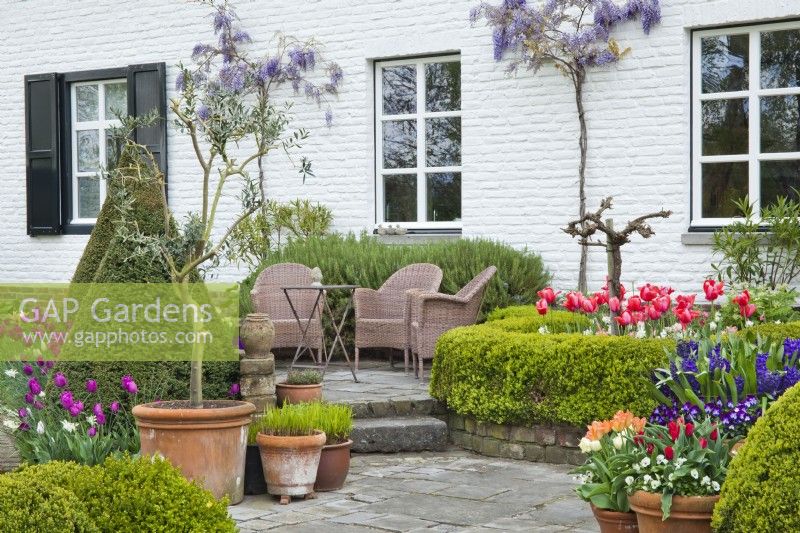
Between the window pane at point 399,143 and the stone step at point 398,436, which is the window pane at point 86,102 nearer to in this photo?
the window pane at point 399,143

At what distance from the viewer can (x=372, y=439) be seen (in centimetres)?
698

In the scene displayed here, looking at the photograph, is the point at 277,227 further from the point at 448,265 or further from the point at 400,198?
the point at 448,265

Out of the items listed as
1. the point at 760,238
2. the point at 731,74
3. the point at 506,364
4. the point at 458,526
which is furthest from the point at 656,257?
the point at 458,526

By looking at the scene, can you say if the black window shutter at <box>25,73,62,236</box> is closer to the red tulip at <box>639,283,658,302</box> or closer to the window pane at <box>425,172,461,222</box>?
the window pane at <box>425,172,461,222</box>

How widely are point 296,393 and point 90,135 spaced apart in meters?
6.79

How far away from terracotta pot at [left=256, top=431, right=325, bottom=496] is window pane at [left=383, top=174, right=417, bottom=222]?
16.8 feet

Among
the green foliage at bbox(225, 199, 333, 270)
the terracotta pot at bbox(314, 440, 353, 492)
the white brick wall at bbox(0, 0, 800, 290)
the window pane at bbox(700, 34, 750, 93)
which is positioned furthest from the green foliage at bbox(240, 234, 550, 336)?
the terracotta pot at bbox(314, 440, 353, 492)

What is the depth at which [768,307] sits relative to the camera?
822cm

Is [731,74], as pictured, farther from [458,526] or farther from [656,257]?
[458,526]

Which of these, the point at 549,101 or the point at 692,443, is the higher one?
the point at 549,101

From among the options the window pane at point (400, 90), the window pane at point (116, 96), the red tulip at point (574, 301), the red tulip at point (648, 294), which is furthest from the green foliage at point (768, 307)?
the window pane at point (116, 96)

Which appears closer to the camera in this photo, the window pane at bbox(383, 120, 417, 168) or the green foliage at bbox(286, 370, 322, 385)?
the green foliage at bbox(286, 370, 322, 385)

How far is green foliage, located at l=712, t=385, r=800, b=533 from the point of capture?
363cm

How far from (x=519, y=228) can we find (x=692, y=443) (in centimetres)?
575
